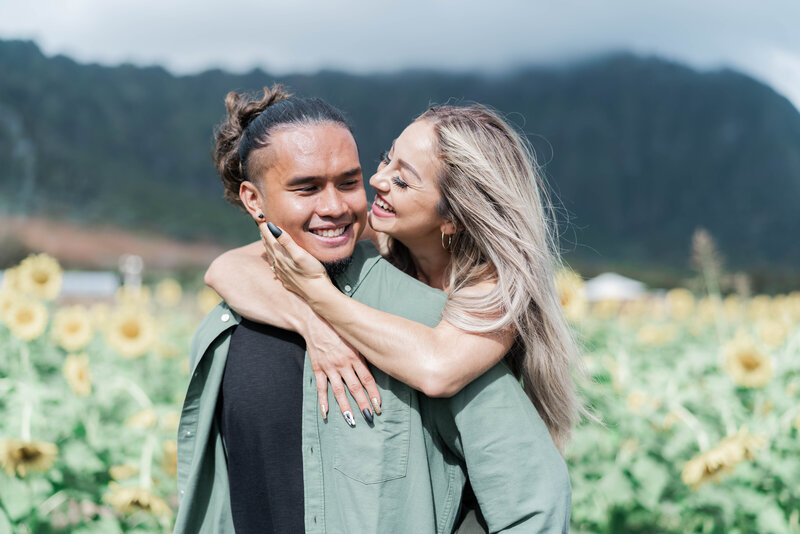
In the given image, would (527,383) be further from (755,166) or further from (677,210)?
(755,166)

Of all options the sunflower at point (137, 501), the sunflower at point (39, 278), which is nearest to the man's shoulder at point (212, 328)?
the sunflower at point (137, 501)

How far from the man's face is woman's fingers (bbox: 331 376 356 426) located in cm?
33

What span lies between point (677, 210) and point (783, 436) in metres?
45.5

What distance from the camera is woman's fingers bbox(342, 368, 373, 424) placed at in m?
1.78

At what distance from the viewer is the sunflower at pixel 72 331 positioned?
4693 millimetres

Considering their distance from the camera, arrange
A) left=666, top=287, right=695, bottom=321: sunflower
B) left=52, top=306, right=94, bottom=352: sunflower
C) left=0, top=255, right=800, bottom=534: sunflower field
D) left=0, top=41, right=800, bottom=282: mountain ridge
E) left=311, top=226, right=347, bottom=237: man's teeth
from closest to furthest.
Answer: left=311, top=226, right=347, bottom=237: man's teeth, left=0, top=255, right=800, bottom=534: sunflower field, left=52, top=306, right=94, bottom=352: sunflower, left=666, top=287, right=695, bottom=321: sunflower, left=0, top=41, right=800, bottom=282: mountain ridge

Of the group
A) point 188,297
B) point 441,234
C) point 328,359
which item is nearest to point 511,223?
point 441,234

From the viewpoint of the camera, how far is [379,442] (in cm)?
173

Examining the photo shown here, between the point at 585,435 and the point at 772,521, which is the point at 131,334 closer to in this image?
the point at 585,435

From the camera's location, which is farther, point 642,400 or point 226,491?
point 642,400

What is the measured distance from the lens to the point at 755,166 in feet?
156

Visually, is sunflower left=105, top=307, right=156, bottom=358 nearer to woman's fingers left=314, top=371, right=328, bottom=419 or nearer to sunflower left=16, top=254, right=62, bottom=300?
sunflower left=16, top=254, right=62, bottom=300

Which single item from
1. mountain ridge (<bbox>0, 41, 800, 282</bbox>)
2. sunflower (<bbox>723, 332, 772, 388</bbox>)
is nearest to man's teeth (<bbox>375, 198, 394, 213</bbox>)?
sunflower (<bbox>723, 332, 772, 388</bbox>)

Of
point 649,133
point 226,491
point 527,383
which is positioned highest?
point 649,133
